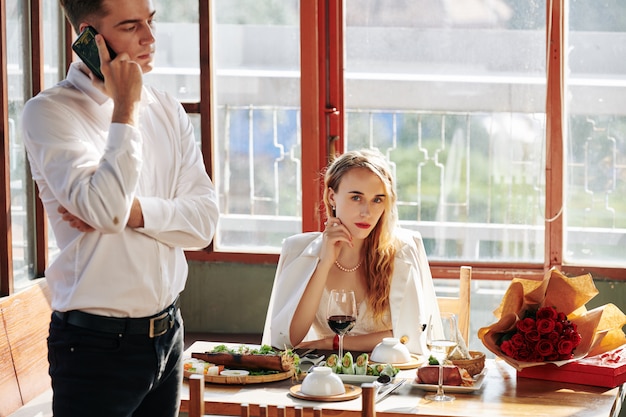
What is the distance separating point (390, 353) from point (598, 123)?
193 cm

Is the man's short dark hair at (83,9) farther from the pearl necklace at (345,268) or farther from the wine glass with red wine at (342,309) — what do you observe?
the pearl necklace at (345,268)

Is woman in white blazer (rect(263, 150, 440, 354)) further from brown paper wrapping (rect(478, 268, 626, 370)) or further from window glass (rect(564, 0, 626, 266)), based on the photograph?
window glass (rect(564, 0, 626, 266))

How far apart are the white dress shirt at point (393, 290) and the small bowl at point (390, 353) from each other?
245 millimetres

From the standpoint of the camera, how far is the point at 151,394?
190 centimetres

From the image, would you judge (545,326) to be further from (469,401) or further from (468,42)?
(468,42)

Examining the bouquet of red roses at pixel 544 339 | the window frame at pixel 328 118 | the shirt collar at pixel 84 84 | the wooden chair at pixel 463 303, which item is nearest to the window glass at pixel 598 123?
the window frame at pixel 328 118

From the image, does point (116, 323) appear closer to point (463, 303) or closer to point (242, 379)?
point (242, 379)

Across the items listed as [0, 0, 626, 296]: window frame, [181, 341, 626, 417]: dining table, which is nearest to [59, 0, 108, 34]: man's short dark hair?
[181, 341, 626, 417]: dining table

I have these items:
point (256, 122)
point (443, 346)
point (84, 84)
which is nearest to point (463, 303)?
point (443, 346)

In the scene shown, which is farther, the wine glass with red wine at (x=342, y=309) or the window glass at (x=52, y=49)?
the window glass at (x=52, y=49)

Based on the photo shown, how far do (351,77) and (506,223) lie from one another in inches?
39.0

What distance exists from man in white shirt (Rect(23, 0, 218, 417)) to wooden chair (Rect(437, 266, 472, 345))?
1699mm

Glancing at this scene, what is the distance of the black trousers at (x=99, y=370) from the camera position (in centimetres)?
174

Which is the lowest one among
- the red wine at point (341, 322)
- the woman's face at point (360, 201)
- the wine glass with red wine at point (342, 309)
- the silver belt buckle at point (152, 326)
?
the red wine at point (341, 322)
